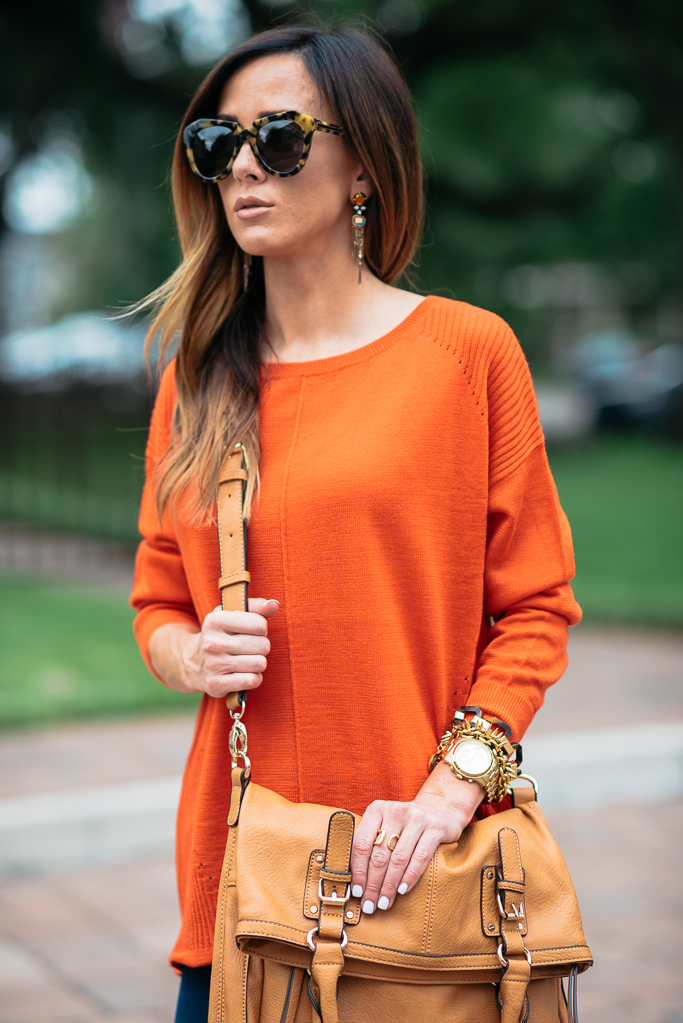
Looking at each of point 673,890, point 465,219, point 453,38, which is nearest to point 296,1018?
point 673,890

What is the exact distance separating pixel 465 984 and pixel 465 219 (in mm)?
19988

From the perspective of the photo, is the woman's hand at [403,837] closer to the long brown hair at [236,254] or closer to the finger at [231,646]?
the finger at [231,646]

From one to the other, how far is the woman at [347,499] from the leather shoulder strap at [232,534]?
2cm

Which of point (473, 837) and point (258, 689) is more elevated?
point (258, 689)

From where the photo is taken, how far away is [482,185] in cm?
2052

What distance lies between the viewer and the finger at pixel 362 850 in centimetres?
148

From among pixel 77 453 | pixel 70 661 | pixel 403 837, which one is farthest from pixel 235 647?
pixel 77 453

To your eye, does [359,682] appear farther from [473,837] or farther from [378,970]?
[378,970]

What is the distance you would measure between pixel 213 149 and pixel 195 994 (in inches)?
57.1

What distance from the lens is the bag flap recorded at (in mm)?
1461

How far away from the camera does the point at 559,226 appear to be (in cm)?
2252

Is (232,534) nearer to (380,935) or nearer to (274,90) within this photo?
(380,935)

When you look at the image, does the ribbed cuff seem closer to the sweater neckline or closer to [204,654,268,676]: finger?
[204,654,268,676]: finger

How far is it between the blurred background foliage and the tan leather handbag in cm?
162
